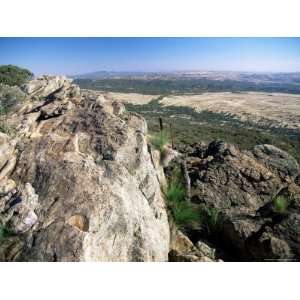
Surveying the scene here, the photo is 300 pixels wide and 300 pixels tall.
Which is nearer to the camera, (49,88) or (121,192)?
(121,192)

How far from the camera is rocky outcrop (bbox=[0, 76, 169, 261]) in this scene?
5.70 m

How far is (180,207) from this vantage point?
884cm

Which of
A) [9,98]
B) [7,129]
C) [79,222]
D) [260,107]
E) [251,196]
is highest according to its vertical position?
[9,98]

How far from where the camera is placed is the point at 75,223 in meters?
5.88

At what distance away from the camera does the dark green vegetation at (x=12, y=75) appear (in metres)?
21.3

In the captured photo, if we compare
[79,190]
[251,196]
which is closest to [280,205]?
[251,196]

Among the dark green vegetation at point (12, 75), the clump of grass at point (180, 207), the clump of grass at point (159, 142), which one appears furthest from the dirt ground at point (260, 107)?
the clump of grass at point (180, 207)

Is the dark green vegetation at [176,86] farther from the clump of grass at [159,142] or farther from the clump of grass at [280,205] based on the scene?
the clump of grass at [280,205]

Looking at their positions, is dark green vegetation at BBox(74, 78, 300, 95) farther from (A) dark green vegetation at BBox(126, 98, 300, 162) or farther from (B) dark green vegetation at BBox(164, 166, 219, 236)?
(B) dark green vegetation at BBox(164, 166, 219, 236)

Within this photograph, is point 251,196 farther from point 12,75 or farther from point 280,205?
→ point 12,75

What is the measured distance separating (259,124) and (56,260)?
56.4 meters

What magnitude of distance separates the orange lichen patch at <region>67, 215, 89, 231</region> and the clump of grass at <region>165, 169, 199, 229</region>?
3.26m

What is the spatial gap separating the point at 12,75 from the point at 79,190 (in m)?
19.1

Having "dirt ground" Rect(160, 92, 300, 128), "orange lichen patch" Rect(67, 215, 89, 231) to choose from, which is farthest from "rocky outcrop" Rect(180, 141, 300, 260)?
"dirt ground" Rect(160, 92, 300, 128)
